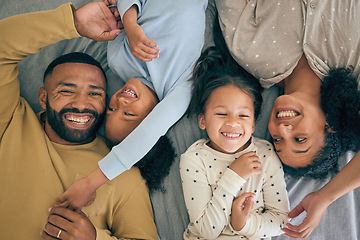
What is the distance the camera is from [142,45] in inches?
58.5

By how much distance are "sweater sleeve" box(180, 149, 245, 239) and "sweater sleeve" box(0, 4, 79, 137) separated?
83 cm

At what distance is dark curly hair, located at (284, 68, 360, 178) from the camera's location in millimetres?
1385

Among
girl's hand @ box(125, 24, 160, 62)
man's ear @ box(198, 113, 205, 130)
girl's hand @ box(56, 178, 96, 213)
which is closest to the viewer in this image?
girl's hand @ box(56, 178, 96, 213)

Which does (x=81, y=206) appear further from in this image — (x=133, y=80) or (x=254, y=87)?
(x=254, y=87)

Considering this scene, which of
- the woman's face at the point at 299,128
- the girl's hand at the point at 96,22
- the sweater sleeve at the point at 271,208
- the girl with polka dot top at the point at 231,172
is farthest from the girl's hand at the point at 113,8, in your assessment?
the sweater sleeve at the point at 271,208

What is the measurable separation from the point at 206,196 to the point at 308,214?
45cm

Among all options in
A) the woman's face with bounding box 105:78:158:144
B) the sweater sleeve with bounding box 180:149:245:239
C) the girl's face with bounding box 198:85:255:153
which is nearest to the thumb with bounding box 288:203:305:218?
the sweater sleeve with bounding box 180:149:245:239

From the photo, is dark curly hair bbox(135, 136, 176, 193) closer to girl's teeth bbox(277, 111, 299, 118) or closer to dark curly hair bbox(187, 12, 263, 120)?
dark curly hair bbox(187, 12, 263, 120)

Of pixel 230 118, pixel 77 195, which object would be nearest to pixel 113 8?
pixel 230 118

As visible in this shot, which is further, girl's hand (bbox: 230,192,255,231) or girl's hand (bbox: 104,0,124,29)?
girl's hand (bbox: 104,0,124,29)

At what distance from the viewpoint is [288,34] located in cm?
152

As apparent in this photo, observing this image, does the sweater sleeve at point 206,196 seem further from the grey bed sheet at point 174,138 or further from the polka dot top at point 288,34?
the polka dot top at point 288,34

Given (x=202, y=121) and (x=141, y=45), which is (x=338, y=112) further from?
(x=141, y=45)

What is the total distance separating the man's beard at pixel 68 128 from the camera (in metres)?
1.51
